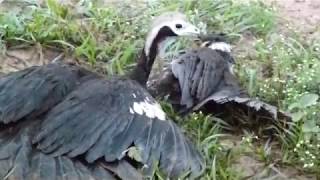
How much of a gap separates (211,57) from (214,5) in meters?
0.83

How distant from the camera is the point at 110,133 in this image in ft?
14.1

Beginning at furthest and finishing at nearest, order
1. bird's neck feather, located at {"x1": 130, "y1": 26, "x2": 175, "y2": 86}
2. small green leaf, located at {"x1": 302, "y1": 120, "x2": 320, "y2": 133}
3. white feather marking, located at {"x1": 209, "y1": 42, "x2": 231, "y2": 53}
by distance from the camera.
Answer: white feather marking, located at {"x1": 209, "y1": 42, "x2": 231, "y2": 53}, bird's neck feather, located at {"x1": 130, "y1": 26, "x2": 175, "y2": 86}, small green leaf, located at {"x1": 302, "y1": 120, "x2": 320, "y2": 133}

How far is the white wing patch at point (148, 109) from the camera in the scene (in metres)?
4.49

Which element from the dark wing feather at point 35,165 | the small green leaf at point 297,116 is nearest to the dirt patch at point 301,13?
the small green leaf at point 297,116

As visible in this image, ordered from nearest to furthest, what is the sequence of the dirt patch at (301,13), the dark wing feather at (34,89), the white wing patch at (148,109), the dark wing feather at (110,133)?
the dark wing feather at (110,133) < the dark wing feather at (34,89) < the white wing patch at (148,109) < the dirt patch at (301,13)

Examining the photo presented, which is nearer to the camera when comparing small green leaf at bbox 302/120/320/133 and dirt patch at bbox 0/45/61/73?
small green leaf at bbox 302/120/320/133

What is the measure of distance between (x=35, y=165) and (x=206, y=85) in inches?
52.2

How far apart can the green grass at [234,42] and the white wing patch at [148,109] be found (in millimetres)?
312

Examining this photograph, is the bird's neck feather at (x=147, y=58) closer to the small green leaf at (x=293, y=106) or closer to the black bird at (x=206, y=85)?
the black bird at (x=206, y=85)

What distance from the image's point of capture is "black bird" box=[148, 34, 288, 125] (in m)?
4.95

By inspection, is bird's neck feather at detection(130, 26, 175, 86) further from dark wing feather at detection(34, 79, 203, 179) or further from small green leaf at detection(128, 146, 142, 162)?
small green leaf at detection(128, 146, 142, 162)

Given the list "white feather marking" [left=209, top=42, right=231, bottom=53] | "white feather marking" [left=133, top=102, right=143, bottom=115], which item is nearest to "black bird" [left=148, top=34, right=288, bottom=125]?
"white feather marking" [left=209, top=42, right=231, bottom=53]

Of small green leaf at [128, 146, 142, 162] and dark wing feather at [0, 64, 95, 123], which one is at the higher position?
dark wing feather at [0, 64, 95, 123]

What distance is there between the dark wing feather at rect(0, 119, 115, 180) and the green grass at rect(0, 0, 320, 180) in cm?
62
